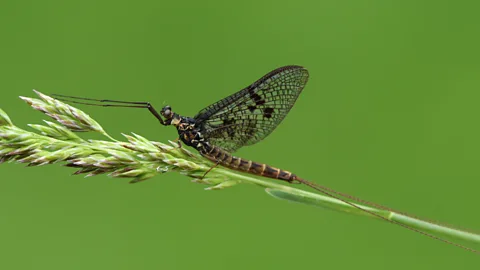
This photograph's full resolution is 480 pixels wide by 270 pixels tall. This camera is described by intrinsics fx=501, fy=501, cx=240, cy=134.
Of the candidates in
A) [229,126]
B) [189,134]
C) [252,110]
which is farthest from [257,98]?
[189,134]

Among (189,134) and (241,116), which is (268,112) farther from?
(189,134)

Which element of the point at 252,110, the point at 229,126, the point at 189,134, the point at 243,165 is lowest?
the point at 243,165

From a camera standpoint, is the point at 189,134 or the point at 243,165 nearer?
the point at 243,165

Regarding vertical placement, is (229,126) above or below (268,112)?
below

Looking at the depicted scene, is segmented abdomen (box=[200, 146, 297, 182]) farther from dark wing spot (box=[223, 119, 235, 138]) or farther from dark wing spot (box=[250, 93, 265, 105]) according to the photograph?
dark wing spot (box=[250, 93, 265, 105])

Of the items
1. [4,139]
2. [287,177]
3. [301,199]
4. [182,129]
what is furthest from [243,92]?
[4,139]

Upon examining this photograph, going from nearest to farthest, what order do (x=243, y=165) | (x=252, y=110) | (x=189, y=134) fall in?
1. (x=243, y=165)
2. (x=189, y=134)
3. (x=252, y=110)

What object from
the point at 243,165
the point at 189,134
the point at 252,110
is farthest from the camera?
the point at 252,110
